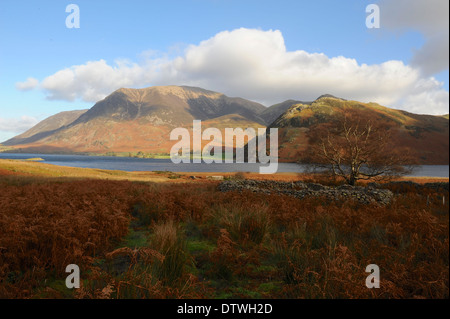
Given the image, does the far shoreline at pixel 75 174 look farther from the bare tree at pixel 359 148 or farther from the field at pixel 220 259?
the field at pixel 220 259

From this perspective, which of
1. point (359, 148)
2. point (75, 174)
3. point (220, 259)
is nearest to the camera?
point (220, 259)

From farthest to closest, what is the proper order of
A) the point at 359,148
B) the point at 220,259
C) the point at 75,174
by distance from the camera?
the point at 75,174, the point at 359,148, the point at 220,259

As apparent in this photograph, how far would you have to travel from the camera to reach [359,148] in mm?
20906

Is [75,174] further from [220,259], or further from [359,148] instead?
[220,259]

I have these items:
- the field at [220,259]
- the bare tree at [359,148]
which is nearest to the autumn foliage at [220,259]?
the field at [220,259]

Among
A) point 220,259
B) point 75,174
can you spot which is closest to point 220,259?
point 220,259

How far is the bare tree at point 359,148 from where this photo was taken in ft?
67.8

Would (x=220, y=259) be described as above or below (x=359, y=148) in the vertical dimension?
below

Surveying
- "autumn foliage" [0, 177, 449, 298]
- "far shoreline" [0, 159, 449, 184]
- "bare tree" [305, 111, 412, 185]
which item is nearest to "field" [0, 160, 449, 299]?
"autumn foliage" [0, 177, 449, 298]

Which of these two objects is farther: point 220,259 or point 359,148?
point 359,148

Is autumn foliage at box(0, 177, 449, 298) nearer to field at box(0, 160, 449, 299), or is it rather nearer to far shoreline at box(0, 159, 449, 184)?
field at box(0, 160, 449, 299)

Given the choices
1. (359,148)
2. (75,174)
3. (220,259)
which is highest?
(359,148)
